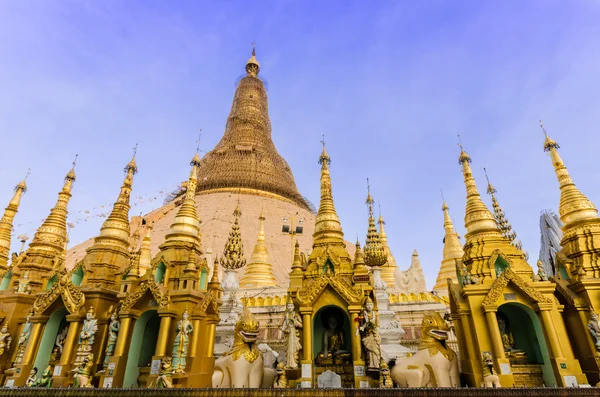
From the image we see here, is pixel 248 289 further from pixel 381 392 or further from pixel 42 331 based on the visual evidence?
pixel 381 392

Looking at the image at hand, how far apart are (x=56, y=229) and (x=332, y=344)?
13.6 metres

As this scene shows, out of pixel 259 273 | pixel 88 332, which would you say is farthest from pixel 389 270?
pixel 88 332

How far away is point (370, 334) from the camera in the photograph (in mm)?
9672

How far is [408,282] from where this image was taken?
71.9ft

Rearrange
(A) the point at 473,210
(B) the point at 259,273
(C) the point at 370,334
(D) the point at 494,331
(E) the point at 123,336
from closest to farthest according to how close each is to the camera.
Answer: (D) the point at 494,331 → (C) the point at 370,334 → (E) the point at 123,336 → (A) the point at 473,210 → (B) the point at 259,273

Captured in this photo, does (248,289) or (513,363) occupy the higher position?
(248,289)

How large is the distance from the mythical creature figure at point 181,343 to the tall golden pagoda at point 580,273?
10861mm

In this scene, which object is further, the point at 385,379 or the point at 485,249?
the point at 485,249

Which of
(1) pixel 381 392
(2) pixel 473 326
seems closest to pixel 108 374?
(1) pixel 381 392

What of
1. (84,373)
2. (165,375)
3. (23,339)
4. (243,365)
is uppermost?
(23,339)

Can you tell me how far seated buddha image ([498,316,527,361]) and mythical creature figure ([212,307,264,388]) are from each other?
6.89 meters

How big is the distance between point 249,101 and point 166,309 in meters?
48.8

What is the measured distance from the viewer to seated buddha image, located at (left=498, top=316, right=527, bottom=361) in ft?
32.1

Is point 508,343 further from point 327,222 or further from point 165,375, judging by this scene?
point 165,375
